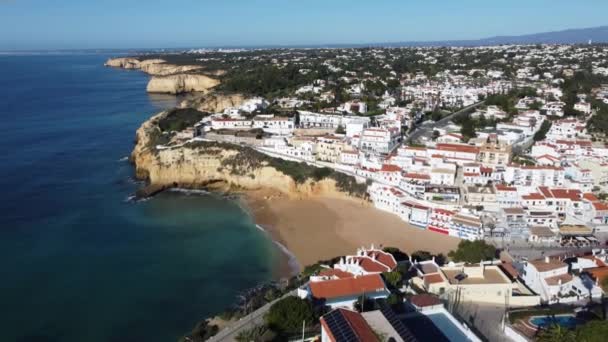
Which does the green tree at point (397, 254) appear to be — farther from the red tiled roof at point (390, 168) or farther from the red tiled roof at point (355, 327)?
the red tiled roof at point (390, 168)

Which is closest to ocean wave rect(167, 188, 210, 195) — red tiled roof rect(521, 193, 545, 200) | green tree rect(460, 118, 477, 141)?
red tiled roof rect(521, 193, 545, 200)

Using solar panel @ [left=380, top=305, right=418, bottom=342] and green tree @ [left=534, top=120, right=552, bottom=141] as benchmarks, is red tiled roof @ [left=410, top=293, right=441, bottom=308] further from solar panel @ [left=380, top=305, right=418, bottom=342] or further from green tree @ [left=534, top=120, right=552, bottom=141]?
green tree @ [left=534, top=120, right=552, bottom=141]

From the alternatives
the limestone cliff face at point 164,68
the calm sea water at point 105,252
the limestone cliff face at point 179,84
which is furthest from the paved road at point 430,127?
the limestone cliff face at point 164,68

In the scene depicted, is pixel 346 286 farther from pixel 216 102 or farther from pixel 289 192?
pixel 216 102

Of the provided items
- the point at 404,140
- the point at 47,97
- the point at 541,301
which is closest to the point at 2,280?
the point at 541,301

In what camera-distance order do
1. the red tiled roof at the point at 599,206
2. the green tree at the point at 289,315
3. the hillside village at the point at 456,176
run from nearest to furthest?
the green tree at the point at 289,315, the hillside village at the point at 456,176, the red tiled roof at the point at 599,206

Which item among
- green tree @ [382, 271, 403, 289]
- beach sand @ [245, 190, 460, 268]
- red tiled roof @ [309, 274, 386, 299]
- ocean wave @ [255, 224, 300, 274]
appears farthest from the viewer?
beach sand @ [245, 190, 460, 268]

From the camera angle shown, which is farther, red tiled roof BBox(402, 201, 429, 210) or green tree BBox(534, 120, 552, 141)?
green tree BBox(534, 120, 552, 141)
